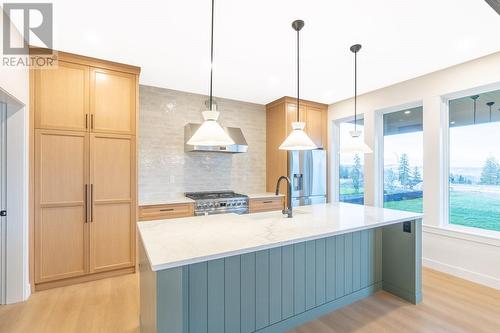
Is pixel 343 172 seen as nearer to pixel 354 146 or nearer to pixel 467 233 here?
pixel 467 233

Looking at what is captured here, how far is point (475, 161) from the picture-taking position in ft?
10.2

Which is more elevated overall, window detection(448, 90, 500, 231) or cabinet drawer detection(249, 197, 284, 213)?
window detection(448, 90, 500, 231)

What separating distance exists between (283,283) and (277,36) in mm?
2274

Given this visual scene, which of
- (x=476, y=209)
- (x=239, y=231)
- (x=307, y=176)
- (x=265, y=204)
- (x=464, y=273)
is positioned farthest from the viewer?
(x=307, y=176)

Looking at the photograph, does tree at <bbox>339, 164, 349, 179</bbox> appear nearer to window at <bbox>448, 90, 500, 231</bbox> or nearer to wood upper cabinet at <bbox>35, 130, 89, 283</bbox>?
window at <bbox>448, 90, 500, 231</bbox>

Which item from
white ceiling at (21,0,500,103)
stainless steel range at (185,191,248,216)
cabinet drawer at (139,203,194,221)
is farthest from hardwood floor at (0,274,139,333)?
white ceiling at (21,0,500,103)

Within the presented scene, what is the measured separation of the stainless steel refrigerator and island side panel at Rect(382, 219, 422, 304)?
1.75 metres

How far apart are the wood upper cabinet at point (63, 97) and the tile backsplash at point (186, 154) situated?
95cm

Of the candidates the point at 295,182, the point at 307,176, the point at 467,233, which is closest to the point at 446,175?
the point at 467,233

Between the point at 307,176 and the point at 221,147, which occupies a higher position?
the point at 221,147

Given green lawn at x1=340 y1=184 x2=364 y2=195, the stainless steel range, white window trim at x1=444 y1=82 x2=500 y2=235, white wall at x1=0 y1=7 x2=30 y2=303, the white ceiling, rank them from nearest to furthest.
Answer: the white ceiling → white wall at x1=0 y1=7 x2=30 y2=303 → white window trim at x1=444 y1=82 x2=500 y2=235 → the stainless steel range → green lawn at x1=340 y1=184 x2=364 y2=195

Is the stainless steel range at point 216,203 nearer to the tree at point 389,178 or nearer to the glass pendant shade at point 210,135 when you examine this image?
the glass pendant shade at point 210,135

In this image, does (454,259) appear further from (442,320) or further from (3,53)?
(3,53)

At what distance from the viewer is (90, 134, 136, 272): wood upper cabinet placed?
2902 mm
